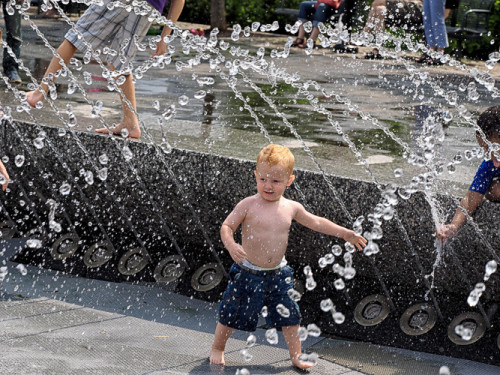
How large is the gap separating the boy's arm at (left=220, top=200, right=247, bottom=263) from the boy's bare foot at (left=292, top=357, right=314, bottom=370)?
1.41 ft

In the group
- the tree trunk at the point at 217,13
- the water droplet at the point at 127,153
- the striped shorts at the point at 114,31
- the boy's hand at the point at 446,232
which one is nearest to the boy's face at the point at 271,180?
the boy's hand at the point at 446,232

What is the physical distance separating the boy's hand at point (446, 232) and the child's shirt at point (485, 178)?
180mm

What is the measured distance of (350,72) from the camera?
816 centimetres

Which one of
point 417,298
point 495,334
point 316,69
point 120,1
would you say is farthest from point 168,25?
point 316,69

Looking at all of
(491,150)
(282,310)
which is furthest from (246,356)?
(491,150)

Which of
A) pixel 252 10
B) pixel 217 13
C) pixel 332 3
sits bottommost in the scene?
pixel 252 10

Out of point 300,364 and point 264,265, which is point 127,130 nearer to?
point 264,265

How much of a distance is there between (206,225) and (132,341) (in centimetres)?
119

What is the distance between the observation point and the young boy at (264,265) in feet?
10.4

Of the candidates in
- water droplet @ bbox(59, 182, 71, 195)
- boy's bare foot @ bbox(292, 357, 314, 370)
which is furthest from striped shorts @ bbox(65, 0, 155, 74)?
boy's bare foot @ bbox(292, 357, 314, 370)

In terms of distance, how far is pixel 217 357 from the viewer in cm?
310

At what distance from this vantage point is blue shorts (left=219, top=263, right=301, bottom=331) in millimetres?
3166

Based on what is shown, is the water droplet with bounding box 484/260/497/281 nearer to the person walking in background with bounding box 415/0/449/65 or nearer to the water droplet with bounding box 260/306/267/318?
the water droplet with bounding box 260/306/267/318

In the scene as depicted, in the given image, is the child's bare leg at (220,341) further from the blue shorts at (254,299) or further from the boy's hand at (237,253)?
the boy's hand at (237,253)
